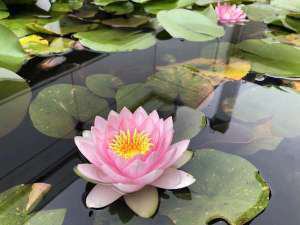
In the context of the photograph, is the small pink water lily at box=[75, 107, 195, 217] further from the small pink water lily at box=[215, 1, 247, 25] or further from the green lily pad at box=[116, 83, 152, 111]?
the small pink water lily at box=[215, 1, 247, 25]

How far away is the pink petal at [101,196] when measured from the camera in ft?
1.89

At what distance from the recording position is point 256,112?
888 millimetres

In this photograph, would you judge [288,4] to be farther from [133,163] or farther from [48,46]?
[133,163]

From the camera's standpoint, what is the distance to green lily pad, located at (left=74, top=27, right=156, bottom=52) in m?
1.18

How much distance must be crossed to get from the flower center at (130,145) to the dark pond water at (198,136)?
93mm

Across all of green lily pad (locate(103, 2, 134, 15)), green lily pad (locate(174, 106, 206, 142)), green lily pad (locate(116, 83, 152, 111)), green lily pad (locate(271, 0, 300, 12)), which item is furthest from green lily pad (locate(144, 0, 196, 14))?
green lily pad (locate(174, 106, 206, 142))

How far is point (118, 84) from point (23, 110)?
272mm

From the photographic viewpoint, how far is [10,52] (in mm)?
1099

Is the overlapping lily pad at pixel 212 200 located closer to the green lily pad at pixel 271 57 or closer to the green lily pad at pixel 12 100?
the green lily pad at pixel 12 100

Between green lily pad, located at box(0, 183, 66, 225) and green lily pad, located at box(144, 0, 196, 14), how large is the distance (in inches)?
44.7

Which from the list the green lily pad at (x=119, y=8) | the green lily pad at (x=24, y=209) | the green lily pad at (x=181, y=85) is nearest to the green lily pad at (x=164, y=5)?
the green lily pad at (x=119, y=8)

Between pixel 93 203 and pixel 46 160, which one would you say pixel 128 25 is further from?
pixel 93 203

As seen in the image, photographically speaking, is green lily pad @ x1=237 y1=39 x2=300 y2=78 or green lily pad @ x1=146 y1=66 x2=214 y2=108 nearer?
green lily pad @ x1=146 y1=66 x2=214 y2=108

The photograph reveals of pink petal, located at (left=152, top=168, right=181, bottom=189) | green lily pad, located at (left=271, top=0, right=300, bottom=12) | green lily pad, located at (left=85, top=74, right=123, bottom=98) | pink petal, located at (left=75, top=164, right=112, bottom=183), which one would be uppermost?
green lily pad, located at (left=271, top=0, right=300, bottom=12)
